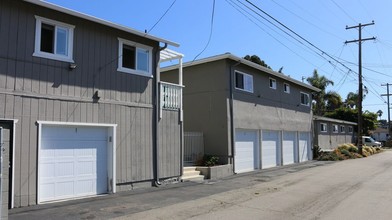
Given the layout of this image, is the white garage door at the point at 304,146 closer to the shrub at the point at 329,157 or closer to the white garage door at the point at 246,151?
the shrub at the point at 329,157

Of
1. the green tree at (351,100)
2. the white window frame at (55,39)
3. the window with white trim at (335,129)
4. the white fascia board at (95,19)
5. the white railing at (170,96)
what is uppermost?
the green tree at (351,100)

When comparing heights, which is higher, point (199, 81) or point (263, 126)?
point (199, 81)

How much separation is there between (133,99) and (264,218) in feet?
22.4

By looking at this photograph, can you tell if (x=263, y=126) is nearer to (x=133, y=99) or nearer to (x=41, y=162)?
(x=133, y=99)

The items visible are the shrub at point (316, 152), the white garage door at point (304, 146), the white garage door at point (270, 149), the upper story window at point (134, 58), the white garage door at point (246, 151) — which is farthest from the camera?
the shrub at point (316, 152)

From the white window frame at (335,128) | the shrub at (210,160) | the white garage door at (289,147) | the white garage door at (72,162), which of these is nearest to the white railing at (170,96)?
the white garage door at (72,162)

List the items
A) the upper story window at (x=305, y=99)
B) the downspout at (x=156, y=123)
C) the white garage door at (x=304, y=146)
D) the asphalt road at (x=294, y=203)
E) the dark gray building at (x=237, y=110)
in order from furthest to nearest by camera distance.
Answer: the upper story window at (x=305, y=99)
the white garage door at (x=304, y=146)
the dark gray building at (x=237, y=110)
the downspout at (x=156, y=123)
the asphalt road at (x=294, y=203)

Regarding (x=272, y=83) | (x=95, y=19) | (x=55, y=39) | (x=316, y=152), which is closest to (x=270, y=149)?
(x=272, y=83)

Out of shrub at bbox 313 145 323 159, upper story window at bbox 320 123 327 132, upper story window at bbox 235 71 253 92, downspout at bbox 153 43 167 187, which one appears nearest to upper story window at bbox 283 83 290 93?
upper story window at bbox 235 71 253 92

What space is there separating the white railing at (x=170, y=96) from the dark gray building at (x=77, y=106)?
8 cm

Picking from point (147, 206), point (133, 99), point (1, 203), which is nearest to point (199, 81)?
point (133, 99)

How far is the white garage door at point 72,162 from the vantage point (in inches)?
439

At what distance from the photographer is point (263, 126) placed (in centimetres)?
2316

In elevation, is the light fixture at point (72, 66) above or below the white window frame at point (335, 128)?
above
